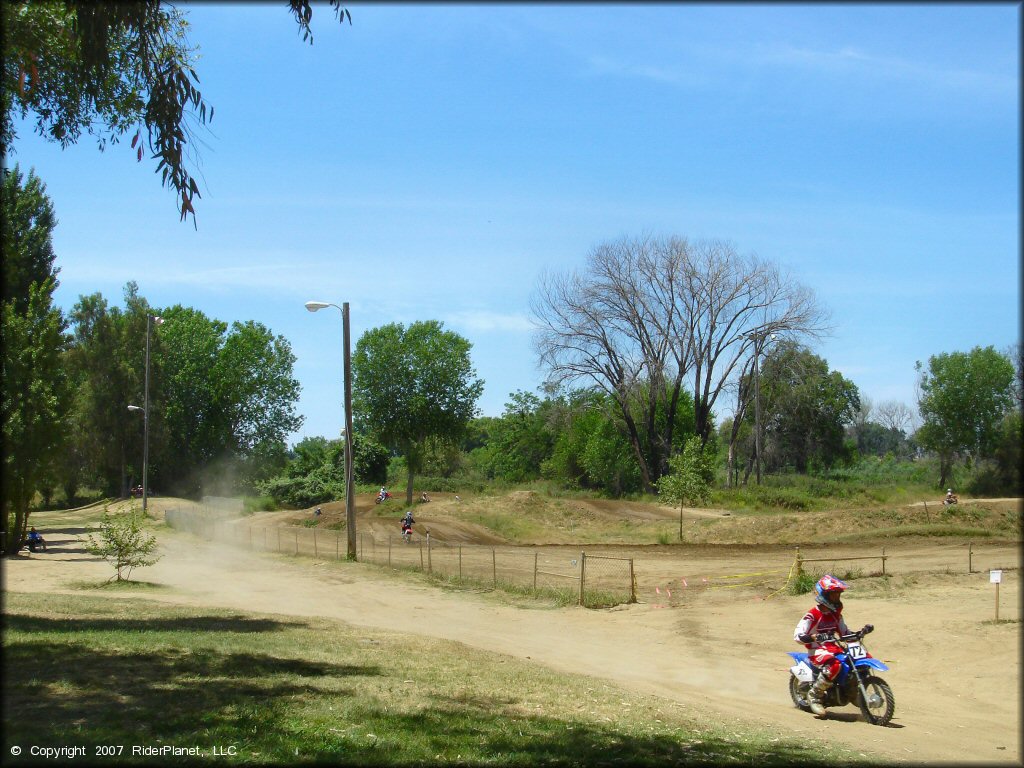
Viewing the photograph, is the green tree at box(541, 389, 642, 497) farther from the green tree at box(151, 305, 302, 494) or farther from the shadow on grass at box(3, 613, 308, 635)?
the shadow on grass at box(3, 613, 308, 635)

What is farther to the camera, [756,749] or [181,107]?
[181,107]

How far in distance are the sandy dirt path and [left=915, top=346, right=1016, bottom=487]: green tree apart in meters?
11.0

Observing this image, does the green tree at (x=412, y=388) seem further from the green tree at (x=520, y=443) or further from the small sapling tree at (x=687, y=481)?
the green tree at (x=520, y=443)

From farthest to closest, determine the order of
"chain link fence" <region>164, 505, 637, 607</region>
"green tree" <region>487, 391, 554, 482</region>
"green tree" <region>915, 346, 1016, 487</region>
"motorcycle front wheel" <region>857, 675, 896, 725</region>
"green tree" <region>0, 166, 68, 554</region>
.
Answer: "green tree" <region>487, 391, 554, 482</region> → "green tree" <region>915, 346, 1016, 487</region> → "green tree" <region>0, 166, 68, 554</region> → "chain link fence" <region>164, 505, 637, 607</region> → "motorcycle front wheel" <region>857, 675, 896, 725</region>

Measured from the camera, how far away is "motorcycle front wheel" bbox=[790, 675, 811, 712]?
1155 cm

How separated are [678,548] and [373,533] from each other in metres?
17.0

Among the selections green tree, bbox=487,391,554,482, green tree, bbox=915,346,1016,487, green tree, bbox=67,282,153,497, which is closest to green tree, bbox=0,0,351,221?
green tree, bbox=915,346,1016,487

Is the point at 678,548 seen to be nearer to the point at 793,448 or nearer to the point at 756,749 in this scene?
the point at 756,749

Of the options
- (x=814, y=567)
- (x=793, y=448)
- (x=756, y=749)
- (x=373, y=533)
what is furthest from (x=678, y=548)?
(x=793, y=448)

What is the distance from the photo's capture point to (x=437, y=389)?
6456cm

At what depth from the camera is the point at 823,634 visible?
11.5 metres

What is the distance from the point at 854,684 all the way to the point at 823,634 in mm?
737

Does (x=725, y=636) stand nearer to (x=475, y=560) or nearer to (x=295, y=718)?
(x=295, y=718)

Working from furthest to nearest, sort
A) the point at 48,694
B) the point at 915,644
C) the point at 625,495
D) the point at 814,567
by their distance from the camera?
the point at 625,495 < the point at 814,567 < the point at 915,644 < the point at 48,694
